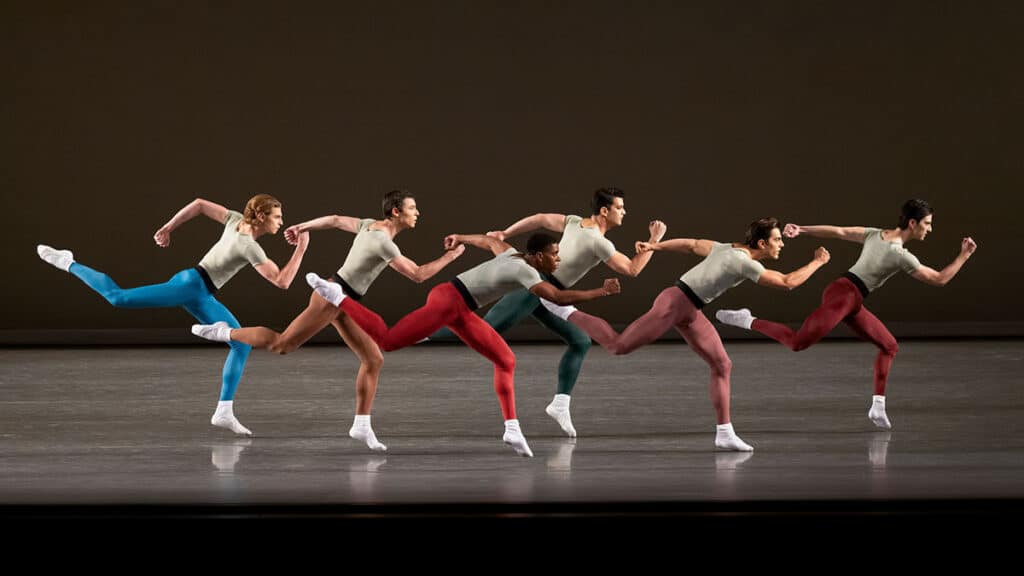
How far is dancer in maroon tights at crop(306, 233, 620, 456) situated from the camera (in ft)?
17.3

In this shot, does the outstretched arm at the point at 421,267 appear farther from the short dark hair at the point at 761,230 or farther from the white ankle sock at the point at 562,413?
the short dark hair at the point at 761,230

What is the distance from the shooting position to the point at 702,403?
714 cm

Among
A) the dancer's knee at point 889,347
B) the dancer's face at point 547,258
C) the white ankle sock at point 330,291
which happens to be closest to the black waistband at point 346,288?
the white ankle sock at point 330,291

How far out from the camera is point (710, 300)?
17.9ft

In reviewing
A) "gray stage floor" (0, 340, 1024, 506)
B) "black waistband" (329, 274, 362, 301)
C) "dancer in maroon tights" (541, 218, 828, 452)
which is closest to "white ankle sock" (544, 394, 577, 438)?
"gray stage floor" (0, 340, 1024, 506)

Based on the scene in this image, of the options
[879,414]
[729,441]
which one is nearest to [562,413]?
[729,441]

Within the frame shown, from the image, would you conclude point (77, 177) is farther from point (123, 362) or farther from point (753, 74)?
point (753, 74)

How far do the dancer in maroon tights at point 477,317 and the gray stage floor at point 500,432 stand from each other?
0.30m

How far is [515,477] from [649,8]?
6.93m

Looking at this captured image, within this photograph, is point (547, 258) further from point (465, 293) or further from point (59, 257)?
point (59, 257)

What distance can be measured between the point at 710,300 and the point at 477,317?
97cm

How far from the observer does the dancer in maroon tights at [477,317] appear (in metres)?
5.27

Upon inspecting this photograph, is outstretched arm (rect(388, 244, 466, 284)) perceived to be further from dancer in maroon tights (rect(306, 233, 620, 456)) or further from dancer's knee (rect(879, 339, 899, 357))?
dancer's knee (rect(879, 339, 899, 357))

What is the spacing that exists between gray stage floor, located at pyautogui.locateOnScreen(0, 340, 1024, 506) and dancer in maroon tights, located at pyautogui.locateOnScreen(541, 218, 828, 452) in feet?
0.84
